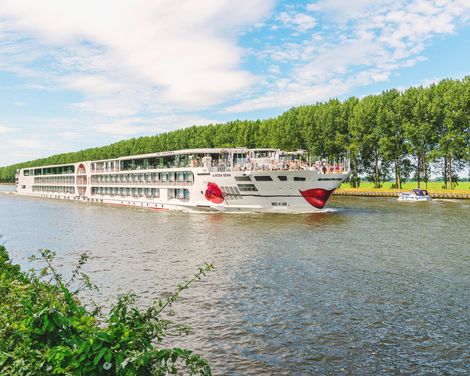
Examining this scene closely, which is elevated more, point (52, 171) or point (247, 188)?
point (52, 171)

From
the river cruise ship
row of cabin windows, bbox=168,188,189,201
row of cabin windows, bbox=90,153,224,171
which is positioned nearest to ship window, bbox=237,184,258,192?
the river cruise ship

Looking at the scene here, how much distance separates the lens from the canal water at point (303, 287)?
1418cm

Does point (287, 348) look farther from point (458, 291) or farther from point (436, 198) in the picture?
point (436, 198)

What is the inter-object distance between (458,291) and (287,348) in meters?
A: 11.4

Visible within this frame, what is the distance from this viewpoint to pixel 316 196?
5994cm

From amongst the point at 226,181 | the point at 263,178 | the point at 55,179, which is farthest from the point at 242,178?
the point at 55,179

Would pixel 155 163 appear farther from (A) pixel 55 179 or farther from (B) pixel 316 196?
(A) pixel 55 179

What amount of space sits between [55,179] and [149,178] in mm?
54342

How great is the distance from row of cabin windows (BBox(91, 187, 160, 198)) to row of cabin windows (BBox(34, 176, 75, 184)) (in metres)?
13.6

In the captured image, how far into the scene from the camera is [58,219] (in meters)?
60.3

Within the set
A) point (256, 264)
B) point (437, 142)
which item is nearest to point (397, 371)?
point (256, 264)

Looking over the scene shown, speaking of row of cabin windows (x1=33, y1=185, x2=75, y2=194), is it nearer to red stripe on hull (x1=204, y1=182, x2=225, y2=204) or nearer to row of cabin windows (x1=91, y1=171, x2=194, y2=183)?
row of cabin windows (x1=91, y1=171, x2=194, y2=183)

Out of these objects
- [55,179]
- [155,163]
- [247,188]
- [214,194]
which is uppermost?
[155,163]

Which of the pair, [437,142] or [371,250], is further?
[437,142]
